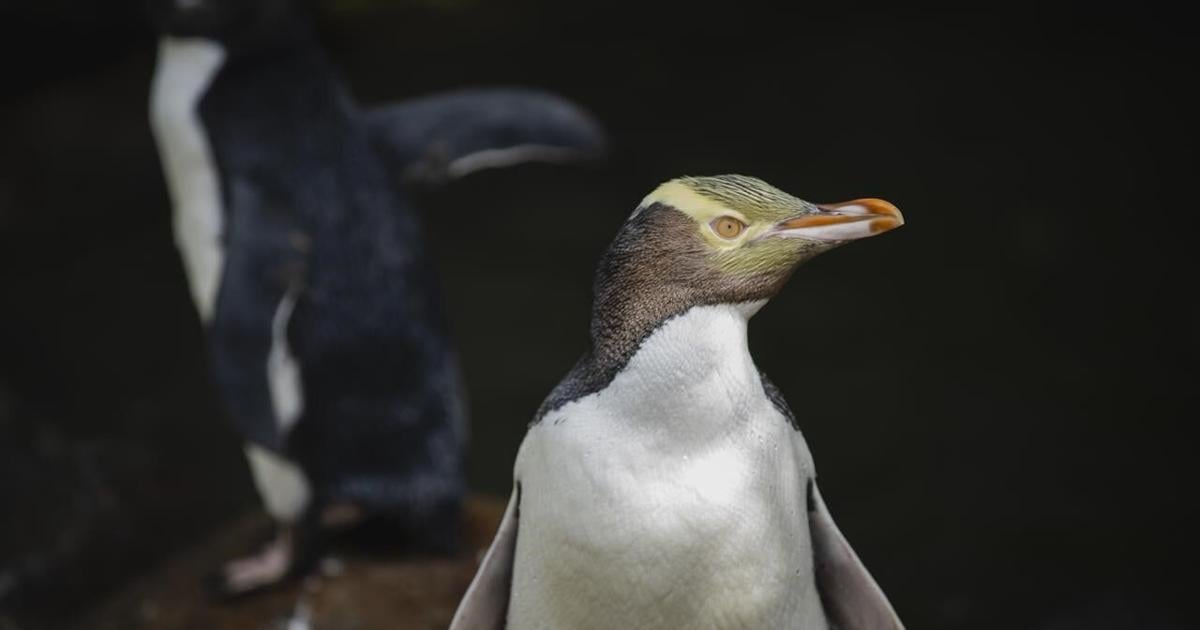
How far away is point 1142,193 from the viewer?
5.18 m

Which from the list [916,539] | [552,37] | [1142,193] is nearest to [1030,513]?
[916,539]

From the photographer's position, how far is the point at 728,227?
170cm

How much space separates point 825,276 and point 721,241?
11.5ft

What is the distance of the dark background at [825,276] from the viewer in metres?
4.01

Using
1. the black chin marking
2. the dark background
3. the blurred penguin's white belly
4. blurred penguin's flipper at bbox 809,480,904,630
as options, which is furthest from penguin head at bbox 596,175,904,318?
the dark background

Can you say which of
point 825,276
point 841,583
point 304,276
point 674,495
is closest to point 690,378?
point 674,495

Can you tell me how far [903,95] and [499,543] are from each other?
418cm

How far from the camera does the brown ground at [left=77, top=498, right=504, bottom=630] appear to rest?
3.04 metres

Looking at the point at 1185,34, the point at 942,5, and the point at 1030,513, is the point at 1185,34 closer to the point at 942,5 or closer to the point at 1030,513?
the point at 942,5

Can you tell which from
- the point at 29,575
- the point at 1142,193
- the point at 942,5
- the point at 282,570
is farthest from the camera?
the point at 942,5

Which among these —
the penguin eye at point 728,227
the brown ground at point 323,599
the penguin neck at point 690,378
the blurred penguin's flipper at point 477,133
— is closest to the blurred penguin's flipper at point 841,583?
the penguin neck at point 690,378

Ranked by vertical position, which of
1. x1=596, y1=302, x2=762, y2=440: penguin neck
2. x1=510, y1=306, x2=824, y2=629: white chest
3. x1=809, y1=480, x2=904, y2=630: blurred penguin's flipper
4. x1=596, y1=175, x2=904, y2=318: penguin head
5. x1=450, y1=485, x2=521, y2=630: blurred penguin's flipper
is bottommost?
x1=450, y1=485, x2=521, y2=630: blurred penguin's flipper

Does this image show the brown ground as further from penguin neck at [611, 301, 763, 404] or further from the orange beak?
the orange beak

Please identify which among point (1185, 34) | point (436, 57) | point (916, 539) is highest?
point (1185, 34)
